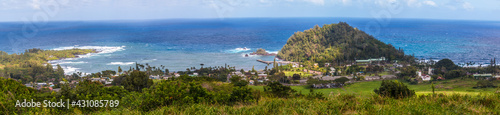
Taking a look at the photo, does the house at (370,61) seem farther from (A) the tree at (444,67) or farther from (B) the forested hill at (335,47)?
(A) the tree at (444,67)

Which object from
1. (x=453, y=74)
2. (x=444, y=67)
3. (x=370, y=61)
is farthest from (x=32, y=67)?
(x=444, y=67)

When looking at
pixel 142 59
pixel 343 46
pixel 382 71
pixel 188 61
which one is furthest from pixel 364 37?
pixel 142 59

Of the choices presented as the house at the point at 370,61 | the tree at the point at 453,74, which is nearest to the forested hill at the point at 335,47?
the house at the point at 370,61

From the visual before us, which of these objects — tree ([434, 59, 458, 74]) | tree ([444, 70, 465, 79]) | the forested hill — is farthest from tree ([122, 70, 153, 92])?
tree ([434, 59, 458, 74])

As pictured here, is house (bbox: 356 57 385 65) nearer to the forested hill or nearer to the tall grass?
the forested hill

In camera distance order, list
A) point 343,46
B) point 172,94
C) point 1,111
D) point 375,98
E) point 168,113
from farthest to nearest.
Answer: point 343,46 < point 172,94 < point 1,111 < point 375,98 < point 168,113

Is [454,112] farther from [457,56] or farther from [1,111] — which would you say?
[457,56]
